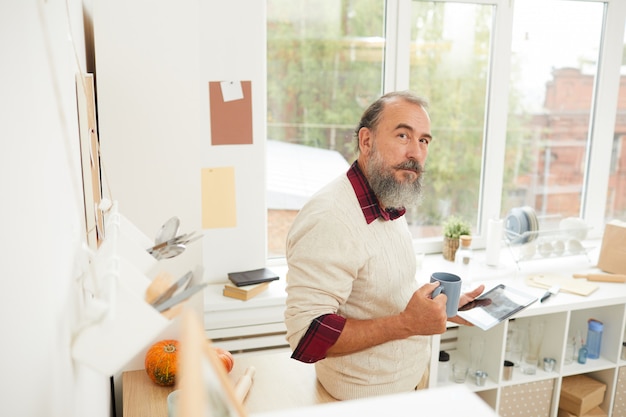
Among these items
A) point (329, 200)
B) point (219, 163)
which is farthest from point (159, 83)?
point (329, 200)

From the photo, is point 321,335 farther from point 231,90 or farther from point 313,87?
point 313,87

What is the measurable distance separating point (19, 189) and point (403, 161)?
4.32 ft

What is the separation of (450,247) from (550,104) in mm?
1030

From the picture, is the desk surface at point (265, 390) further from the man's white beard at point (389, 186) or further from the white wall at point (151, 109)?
the man's white beard at point (389, 186)

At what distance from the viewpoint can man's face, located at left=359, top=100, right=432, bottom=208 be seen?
5.24 feet

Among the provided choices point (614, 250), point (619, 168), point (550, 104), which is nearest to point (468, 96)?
point (550, 104)

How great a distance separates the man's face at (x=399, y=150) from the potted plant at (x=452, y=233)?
3.98 feet

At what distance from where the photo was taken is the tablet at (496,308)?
1906 millimetres

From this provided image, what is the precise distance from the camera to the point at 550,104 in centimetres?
312

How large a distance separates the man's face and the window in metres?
1.03

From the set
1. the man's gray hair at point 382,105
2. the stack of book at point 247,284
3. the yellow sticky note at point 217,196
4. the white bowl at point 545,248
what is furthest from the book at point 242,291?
the white bowl at point 545,248

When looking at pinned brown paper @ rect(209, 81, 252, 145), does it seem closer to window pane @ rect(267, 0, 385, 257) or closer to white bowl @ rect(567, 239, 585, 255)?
window pane @ rect(267, 0, 385, 257)

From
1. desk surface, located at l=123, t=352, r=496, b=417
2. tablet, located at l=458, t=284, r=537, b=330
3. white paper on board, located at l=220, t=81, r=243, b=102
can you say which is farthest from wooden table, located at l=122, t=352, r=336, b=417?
white paper on board, located at l=220, t=81, r=243, b=102

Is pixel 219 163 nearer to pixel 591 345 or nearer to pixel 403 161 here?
pixel 403 161
